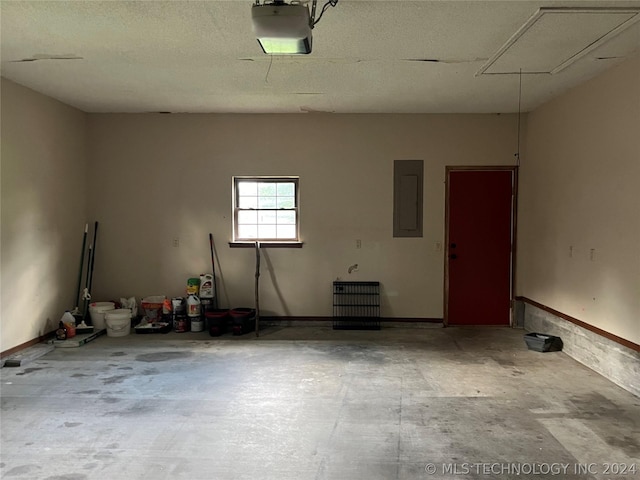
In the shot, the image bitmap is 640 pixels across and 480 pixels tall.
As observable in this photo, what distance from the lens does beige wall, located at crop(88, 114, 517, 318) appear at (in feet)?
18.3

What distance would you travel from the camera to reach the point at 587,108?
13.6 ft

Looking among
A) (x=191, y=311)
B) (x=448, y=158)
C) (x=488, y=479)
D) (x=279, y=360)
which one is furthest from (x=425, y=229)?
(x=488, y=479)

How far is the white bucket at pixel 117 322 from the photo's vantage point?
202 inches

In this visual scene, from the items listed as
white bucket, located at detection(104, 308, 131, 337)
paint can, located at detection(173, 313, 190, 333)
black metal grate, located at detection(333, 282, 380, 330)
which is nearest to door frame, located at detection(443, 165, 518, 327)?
black metal grate, located at detection(333, 282, 380, 330)

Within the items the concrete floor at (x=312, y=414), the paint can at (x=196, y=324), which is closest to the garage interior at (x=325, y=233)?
the concrete floor at (x=312, y=414)

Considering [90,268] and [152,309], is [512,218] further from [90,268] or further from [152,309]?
[90,268]

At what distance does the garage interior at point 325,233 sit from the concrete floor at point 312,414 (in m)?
0.02

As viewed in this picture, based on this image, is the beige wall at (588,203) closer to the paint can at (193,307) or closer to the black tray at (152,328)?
the paint can at (193,307)

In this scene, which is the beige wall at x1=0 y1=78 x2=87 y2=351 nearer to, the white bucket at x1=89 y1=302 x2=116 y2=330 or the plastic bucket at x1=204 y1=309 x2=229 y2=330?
the white bucket at x1=89 y1=302 x2=116 y2=330

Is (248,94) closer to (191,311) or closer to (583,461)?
(191,311)

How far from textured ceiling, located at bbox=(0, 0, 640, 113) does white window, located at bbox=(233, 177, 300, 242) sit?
100cm

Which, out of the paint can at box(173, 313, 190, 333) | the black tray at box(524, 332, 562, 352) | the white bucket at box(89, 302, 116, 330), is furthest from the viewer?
the paint can at box(173, 313, 190, 333)

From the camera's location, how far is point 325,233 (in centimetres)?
566

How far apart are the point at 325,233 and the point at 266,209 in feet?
2.76
